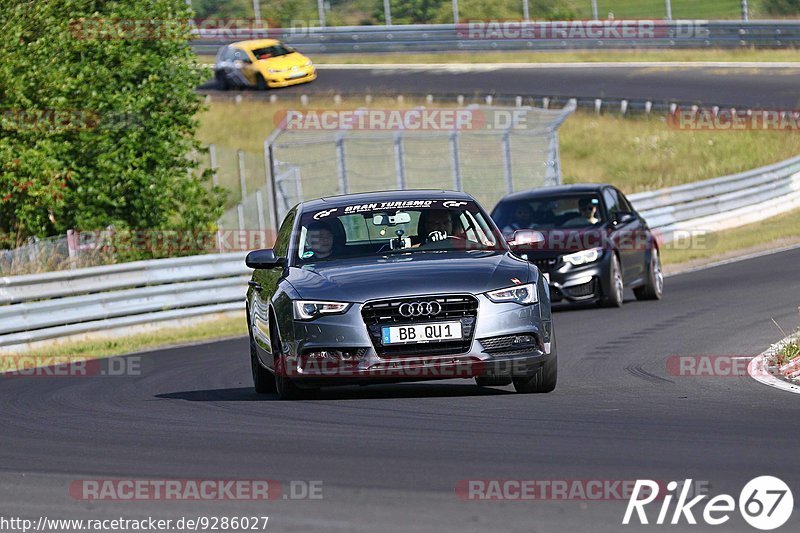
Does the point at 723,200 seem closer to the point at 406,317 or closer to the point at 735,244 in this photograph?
the point at 735,244

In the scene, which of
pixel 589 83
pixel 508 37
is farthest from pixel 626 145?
pixel 508 37

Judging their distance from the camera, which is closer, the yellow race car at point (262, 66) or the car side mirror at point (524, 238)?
the car side mirror at point (524, 238)

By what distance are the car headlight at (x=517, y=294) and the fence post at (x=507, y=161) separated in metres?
19.0

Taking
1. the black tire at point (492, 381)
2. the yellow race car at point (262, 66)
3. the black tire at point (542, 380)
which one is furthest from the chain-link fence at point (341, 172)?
the black tire at point (542, 380)

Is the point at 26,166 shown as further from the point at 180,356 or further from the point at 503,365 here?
the point at 503,365

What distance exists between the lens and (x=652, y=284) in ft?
65.8

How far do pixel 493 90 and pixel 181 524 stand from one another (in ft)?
136

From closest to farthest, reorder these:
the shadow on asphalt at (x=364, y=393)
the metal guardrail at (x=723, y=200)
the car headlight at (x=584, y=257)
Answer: the shadow on asphalt at (x=364, y=393) < the car headlight at (x=584, y=257) < the metal guardrail at (x=723, y=200)

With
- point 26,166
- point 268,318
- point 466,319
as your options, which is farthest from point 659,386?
point 26,166

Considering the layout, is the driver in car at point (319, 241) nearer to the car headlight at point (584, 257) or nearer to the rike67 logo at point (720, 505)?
the rike67 logo at point (720, 505)

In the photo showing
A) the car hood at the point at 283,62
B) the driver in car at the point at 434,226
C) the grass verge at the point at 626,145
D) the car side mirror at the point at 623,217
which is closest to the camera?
the driver in car at the point at 434,226

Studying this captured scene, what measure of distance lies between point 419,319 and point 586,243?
9203 mm

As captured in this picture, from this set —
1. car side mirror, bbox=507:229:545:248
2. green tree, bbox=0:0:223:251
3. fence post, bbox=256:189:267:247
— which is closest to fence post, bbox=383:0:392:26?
fence post, bbox=256:189:267:247

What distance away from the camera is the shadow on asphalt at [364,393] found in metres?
11.0
